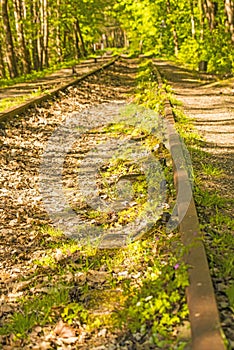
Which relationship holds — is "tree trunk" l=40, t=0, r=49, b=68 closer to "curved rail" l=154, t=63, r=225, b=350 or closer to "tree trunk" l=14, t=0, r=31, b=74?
"tree trunk" l=14, t=0, r=31, b=74

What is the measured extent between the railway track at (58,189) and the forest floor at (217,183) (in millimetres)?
208

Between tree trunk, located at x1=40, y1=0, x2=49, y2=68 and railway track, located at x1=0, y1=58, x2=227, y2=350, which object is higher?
tree trunk, located at x1=40, y1=0, x2=49, y2=68

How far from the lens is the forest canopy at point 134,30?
20203 millimetres

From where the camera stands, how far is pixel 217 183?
5508mm

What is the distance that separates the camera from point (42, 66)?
28.0 m

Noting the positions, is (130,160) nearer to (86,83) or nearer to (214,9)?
(86,83)

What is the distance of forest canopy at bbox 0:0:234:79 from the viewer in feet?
66.3

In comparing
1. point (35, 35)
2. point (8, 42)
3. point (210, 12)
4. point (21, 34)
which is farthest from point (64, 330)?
point (35, 35)

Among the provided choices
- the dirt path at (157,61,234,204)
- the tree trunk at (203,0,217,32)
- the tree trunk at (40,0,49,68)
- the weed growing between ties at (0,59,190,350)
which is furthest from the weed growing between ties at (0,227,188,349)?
the tree trunk at (40,0,49,68)

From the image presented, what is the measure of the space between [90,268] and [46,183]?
263 centimetres

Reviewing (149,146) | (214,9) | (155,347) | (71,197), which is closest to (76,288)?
(155,347)

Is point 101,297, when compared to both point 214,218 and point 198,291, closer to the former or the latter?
point 198,291

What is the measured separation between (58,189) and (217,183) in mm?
1950

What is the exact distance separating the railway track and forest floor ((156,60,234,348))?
0.21m
